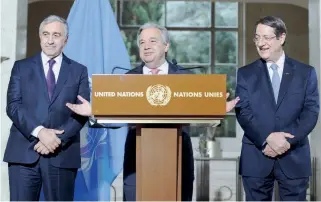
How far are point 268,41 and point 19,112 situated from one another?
1477 mm

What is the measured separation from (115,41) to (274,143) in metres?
1.67

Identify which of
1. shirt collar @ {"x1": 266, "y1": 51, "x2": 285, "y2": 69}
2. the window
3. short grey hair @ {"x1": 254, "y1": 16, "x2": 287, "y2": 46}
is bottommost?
shirt collar @ {"x1": 266, "y1": 51, "x2": 285, "y2": 69}

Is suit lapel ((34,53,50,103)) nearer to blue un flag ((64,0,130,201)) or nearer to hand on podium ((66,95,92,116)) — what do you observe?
hand on podium ((66,95,92,116))

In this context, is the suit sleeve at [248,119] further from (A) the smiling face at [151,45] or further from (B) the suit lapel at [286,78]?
(A) the smiling face at [151,45]

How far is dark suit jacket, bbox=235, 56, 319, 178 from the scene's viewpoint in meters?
3.23

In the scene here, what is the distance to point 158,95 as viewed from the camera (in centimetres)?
269

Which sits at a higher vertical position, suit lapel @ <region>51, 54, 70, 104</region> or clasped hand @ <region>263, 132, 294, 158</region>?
suit lapel @ <region>51, 54, 70, 104</region>

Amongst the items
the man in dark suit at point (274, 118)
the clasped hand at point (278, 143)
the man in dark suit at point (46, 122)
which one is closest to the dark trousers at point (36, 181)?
the man in dark suit at point (46, 122)

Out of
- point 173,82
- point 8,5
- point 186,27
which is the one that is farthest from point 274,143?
point 186,27

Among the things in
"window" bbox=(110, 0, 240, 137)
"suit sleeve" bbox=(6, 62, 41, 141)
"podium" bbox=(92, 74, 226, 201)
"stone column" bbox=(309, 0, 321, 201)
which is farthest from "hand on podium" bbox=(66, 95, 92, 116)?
"window" bbox=(110, 0, 240, 137)

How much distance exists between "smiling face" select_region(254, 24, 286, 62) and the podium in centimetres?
69

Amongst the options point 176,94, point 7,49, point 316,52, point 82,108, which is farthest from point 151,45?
point 316,52

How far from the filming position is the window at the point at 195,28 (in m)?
7.89

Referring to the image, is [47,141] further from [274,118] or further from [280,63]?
[280,63]
